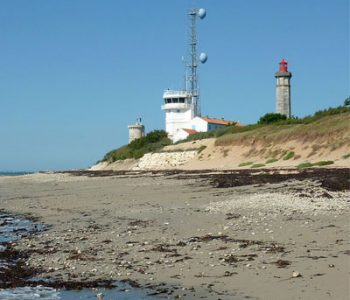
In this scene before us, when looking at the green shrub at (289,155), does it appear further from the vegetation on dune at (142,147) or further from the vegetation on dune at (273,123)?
the vegetation on dune at (142,147)

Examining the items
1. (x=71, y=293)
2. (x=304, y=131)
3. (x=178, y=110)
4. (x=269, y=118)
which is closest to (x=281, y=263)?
(x=71, y=293)

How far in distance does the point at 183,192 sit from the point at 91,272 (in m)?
12.9

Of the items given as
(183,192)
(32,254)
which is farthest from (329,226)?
(183,192)

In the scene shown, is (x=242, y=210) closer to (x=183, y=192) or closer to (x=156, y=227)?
(x=156, y=227)

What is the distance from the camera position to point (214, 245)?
10242 mm

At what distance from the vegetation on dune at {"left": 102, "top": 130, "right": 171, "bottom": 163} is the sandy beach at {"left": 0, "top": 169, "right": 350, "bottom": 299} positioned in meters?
50.7

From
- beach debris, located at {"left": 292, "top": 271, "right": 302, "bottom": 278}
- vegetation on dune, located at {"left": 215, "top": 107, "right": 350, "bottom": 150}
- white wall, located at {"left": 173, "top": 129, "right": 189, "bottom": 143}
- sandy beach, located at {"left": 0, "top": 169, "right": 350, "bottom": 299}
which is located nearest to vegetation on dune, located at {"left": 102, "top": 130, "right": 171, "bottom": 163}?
white wall, located at {"left": 173, "top": 129, "right": 189, "bottom": 143}

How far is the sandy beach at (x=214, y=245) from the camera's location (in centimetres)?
763

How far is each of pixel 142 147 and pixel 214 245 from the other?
6310 cm

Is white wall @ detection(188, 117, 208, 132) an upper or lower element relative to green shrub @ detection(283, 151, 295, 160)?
upper

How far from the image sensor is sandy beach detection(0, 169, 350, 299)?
7.63 metres

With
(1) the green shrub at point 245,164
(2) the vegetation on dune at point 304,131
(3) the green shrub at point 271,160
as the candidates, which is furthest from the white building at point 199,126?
(3) the green shrub at point 271,160

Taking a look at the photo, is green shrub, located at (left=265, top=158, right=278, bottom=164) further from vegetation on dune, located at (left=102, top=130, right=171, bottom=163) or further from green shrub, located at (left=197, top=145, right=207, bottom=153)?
vegetation on dune, located at (left=102, top=130, right=171, bottom=163)

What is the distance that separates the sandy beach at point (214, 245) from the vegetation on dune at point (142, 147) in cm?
5069
